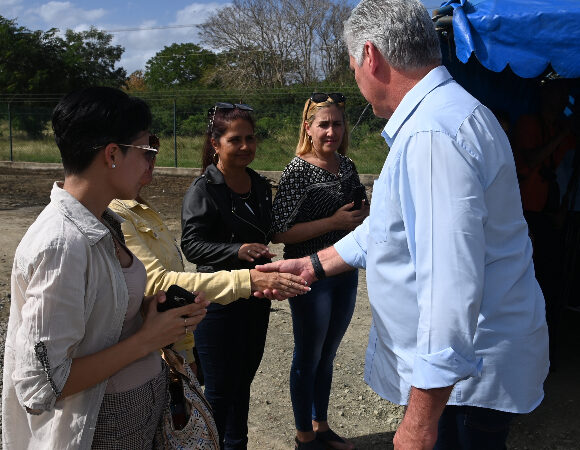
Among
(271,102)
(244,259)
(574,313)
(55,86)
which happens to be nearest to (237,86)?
(55,86)

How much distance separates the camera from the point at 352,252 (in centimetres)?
274

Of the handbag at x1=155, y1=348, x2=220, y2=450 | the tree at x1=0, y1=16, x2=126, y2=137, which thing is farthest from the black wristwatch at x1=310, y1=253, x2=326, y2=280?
the tree at x1=0, y1=16, x2=126, y2=137

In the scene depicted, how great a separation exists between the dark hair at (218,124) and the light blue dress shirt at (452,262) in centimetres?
148

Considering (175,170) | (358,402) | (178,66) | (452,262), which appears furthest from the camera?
(178,66)

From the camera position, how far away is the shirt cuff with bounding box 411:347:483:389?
5.23 feet

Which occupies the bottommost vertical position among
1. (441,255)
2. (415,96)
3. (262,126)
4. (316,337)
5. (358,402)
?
(358,402)

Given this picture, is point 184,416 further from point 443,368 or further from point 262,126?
point 262,126

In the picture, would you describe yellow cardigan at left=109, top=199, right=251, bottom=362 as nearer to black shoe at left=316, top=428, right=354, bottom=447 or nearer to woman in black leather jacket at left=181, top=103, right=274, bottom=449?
woman in black leather jacket at left=181, top=103, right=274, bottom=449

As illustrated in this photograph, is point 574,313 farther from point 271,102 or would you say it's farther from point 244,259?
point 271,102

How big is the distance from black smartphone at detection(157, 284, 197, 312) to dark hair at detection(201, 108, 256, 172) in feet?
4.45

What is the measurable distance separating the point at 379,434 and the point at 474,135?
8.62 ft

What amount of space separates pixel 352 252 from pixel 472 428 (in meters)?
1.01

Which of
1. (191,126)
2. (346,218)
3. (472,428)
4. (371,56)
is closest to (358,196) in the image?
(346,218)

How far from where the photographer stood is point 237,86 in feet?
104
